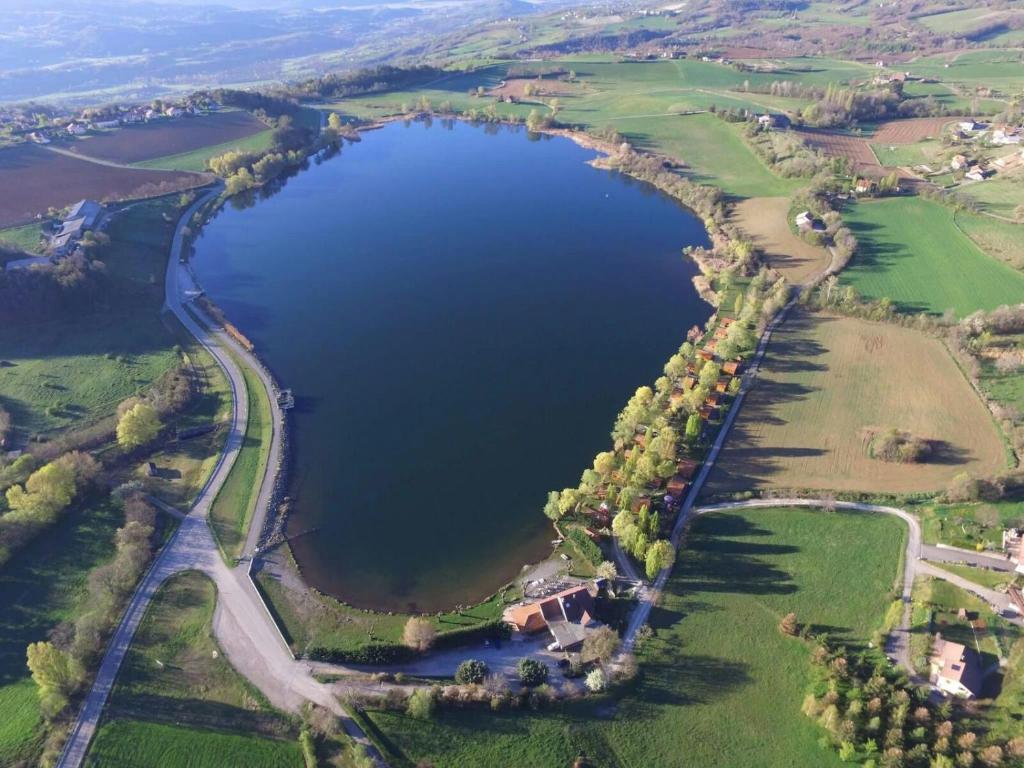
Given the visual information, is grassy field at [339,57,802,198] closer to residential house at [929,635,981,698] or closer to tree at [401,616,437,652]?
residential house at [929,635,981,698]

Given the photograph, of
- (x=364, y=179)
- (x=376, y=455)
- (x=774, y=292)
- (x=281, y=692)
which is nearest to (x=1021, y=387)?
(x=774, y=292)

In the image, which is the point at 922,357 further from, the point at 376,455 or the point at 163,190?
the point at 163,190

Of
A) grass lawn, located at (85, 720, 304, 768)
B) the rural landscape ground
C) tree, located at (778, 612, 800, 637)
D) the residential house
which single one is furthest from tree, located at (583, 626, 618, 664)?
the residential house

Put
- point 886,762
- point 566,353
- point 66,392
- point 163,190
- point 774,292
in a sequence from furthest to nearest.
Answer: point 163,190 < point 774,292 < point 566,353 < point 66,392 < point 886,762

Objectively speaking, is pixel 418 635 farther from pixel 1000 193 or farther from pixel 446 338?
pixel 1000 193

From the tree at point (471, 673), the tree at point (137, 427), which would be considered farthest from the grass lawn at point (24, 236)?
the tree at point (471, 673)

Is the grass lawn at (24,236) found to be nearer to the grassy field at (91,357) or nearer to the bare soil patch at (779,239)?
the grassy field at (91,357)
